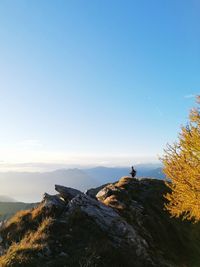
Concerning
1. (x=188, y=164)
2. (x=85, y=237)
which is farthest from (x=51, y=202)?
(x=188, y=164)

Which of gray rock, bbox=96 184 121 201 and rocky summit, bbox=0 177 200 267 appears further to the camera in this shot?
gray rock, bbox=96 184 121 201

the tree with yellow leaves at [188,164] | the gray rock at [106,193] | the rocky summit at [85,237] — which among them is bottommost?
the rocky summit at [85,237]

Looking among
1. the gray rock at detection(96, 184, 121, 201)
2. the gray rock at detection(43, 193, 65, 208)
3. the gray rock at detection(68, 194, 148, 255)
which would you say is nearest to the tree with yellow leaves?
the gray rock at detection(68, 194, 148, 255)

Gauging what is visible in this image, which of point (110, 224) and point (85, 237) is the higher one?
point (110, 224)

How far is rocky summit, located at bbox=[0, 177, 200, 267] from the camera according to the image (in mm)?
18016

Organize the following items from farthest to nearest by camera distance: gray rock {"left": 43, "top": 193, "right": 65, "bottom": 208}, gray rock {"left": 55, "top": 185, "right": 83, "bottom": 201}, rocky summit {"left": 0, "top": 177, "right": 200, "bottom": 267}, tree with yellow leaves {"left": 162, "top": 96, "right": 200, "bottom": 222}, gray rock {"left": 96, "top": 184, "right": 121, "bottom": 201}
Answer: gray rock {"left": 96, "top": 184, "right": 121, "bottom": 201} → gray rock {"left": 55, "top": 185, "right": 83, "bottom": 201} → gray rock {"left": 43, "top": 193, "right": 65, "bottom": 208} → tree with yellow leaves {"left": 162, "top": 96, "right": 200, "bottom": 222} → rocky summit {"left": 0, "top": 177, "right": 200, "bottom": 267}

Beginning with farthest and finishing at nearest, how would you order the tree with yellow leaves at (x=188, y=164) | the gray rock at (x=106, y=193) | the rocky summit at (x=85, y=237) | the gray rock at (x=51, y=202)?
the gray rock at (x=106, y=193) → the gray rock at (x=51, y=202) → the tree with yellow leaves at (x=188, y=164) → the rocky summit at (x=85, y=237)

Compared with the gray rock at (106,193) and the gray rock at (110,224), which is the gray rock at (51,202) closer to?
the gray rock at (110,224)

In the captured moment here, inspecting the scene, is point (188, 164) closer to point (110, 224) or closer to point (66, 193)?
point (110, 224)

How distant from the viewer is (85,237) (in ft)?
71.4

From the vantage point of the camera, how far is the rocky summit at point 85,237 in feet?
59.1

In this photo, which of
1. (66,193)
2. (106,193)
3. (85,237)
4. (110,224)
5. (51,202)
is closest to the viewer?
(85,237)

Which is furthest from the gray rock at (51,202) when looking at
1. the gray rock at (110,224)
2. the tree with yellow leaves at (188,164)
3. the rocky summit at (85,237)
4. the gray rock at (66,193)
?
the tree with yellow leaves at (188,164)

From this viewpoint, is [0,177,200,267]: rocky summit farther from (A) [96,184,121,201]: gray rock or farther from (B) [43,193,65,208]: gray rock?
(A) [96,184,121,201]: gray rock
